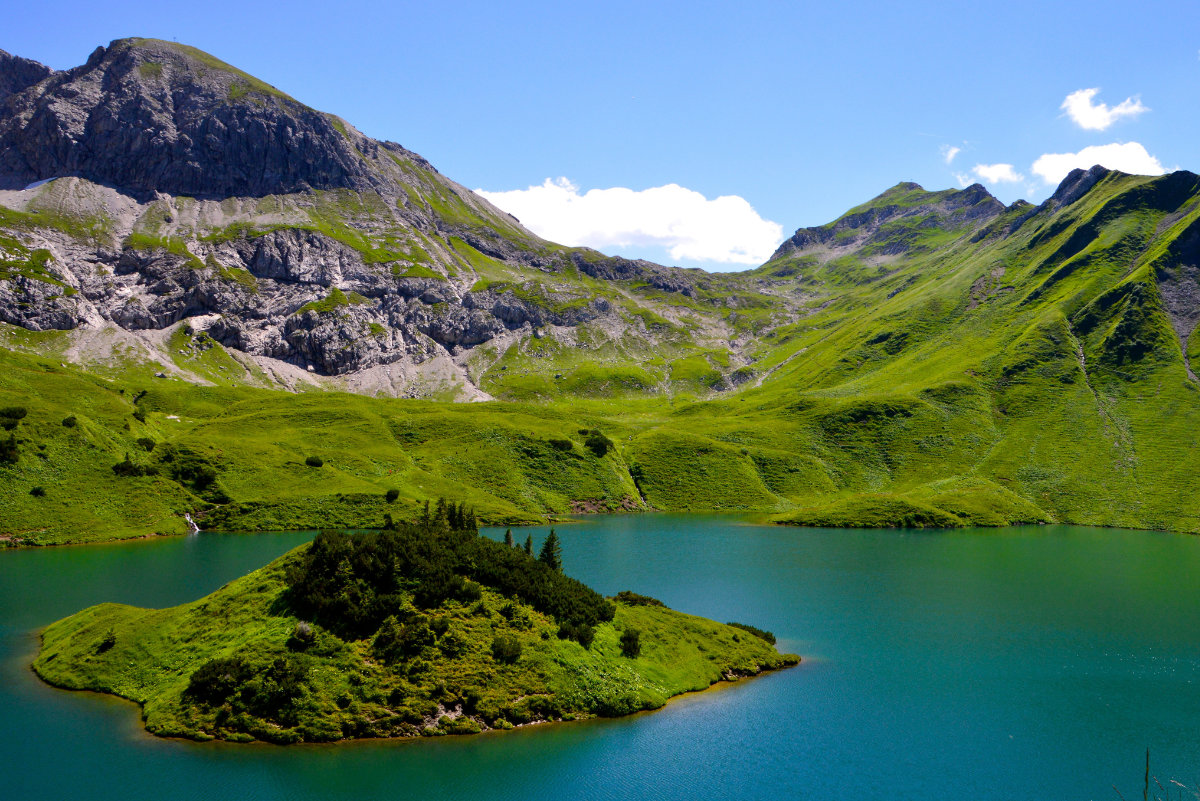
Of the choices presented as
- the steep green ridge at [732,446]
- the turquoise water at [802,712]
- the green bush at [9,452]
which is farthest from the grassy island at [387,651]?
A: the steep green ridge at [732,446]

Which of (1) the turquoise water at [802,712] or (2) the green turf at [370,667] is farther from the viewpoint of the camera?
(2) the green turf at [370,667]

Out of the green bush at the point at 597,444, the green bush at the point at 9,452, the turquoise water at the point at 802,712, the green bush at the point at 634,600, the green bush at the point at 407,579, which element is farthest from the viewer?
the green bush at the point at 597,444

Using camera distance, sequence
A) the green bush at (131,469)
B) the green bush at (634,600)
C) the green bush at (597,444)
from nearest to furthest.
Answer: the green bush at (634,600) → the green bush at (131,469) → the green bush at (597,444)

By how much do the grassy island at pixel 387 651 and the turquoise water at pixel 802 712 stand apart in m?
1.43

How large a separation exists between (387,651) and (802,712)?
23205mm

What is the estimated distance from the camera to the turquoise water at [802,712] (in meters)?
29.4

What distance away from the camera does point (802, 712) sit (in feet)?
125

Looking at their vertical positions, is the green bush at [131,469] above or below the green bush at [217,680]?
above

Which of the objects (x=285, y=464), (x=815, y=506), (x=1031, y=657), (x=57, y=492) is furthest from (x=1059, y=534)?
(x=57, y=492)

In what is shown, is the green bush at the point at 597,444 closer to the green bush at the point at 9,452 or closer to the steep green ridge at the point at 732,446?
the steep green ridge at the point at 732,446

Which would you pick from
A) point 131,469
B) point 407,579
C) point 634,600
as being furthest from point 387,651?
point 131,469

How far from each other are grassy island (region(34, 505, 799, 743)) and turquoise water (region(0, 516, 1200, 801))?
1.43 meters

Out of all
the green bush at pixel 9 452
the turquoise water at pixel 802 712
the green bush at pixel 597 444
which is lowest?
the turquoise water at pixel 802 712

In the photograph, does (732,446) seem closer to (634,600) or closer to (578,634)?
(634,600)
